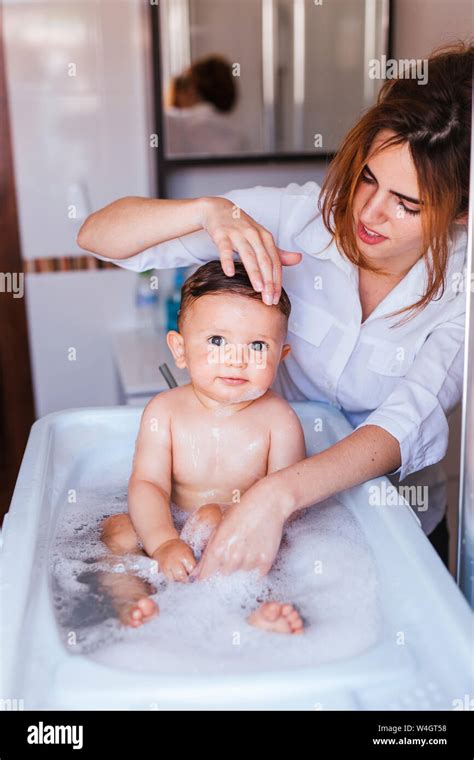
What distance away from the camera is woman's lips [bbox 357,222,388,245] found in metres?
1.30

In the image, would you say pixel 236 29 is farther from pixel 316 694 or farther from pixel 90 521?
pixel 316 694

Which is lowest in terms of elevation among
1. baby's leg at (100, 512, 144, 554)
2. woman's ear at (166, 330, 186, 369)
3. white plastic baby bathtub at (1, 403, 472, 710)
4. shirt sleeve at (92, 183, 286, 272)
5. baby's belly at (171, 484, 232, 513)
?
baby's belly at (171, 484, 232, 513)

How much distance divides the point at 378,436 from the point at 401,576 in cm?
29

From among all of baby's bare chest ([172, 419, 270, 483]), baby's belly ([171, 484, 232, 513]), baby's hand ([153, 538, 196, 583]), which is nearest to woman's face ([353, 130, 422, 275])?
baby's bare chest ([172, 419, 270, 483])

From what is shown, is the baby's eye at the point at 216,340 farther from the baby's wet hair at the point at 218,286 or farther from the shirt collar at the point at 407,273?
the shirt collar at the point at 407,273

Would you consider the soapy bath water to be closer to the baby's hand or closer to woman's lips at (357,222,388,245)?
the baby's hand

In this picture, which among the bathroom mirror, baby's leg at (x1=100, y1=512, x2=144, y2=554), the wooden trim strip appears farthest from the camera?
the wooden trim strip

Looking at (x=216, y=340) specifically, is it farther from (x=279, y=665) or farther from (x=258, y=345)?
(x=279, y=665)

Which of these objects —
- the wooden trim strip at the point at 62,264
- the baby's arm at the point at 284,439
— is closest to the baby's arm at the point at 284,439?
the baby's arm at the point at 284,439

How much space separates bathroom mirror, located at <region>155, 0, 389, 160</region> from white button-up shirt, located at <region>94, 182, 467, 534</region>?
46.3 inches

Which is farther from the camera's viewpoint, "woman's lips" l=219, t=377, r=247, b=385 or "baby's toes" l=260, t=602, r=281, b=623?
"woman's lips" l=219, t=377, r=247, b=385

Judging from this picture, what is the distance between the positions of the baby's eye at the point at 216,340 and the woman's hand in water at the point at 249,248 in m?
0.11

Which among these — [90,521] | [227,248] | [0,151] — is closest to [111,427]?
[90,521]

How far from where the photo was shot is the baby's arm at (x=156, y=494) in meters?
1.06
